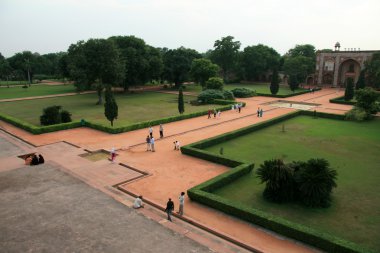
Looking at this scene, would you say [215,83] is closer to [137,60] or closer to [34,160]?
[137,60]

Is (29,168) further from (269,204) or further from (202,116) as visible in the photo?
(202,116)

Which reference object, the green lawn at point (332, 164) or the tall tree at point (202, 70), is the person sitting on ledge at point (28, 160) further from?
the tall tree at point (202, 70)

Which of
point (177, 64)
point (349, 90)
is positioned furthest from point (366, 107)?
point (177, 64)

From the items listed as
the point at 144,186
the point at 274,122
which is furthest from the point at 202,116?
the point at 144,186

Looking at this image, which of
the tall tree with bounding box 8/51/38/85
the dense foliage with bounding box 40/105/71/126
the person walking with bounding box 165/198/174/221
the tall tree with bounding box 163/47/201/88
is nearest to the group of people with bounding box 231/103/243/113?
the dense foliage with bounding box 40/105/71/126

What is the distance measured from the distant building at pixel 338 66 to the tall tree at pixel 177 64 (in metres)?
30.6

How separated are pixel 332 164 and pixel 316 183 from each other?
7.15 m

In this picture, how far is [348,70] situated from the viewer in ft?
227

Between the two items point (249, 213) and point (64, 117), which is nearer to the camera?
point (249, 213)

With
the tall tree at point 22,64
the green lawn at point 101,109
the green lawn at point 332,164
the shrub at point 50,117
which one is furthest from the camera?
the tall tree at point 22,64

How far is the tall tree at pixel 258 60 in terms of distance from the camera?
257ft

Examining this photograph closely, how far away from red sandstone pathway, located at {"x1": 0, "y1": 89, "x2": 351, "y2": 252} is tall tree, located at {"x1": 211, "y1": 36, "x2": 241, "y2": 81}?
149 ft

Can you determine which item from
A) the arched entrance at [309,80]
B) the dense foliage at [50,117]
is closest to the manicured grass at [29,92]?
the dense foliage at [50,117]

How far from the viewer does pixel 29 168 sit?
20.1m
